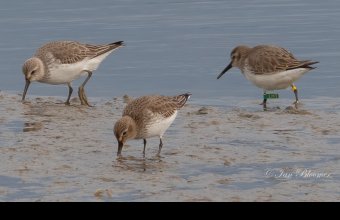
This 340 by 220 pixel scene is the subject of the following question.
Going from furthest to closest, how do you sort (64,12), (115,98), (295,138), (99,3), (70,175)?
(99,3)
(64,12)
(115,98)
(295,138)
(70,175)

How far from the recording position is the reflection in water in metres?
12.5

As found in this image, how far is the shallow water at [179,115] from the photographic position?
37.6 feet

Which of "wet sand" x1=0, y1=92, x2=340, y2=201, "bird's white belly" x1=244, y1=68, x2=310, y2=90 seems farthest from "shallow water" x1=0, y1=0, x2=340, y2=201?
"bird's white belly" x1=244, y1=68, x2=310, y2=90

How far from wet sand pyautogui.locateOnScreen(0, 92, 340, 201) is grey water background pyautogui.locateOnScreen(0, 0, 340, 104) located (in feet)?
9.20

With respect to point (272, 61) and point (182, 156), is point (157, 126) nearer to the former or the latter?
point (182, 156)

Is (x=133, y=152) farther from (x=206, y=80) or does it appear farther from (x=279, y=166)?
(x=206, y=80)

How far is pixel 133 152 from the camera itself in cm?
1383

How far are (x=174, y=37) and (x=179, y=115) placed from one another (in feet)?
32.7

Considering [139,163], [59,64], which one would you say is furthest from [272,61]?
[139,163]

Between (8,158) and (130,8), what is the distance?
64.8 feet

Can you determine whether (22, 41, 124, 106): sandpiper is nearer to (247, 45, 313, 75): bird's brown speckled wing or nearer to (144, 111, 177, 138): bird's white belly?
(247, 45, 313, 75): bird's brown speckled wing
